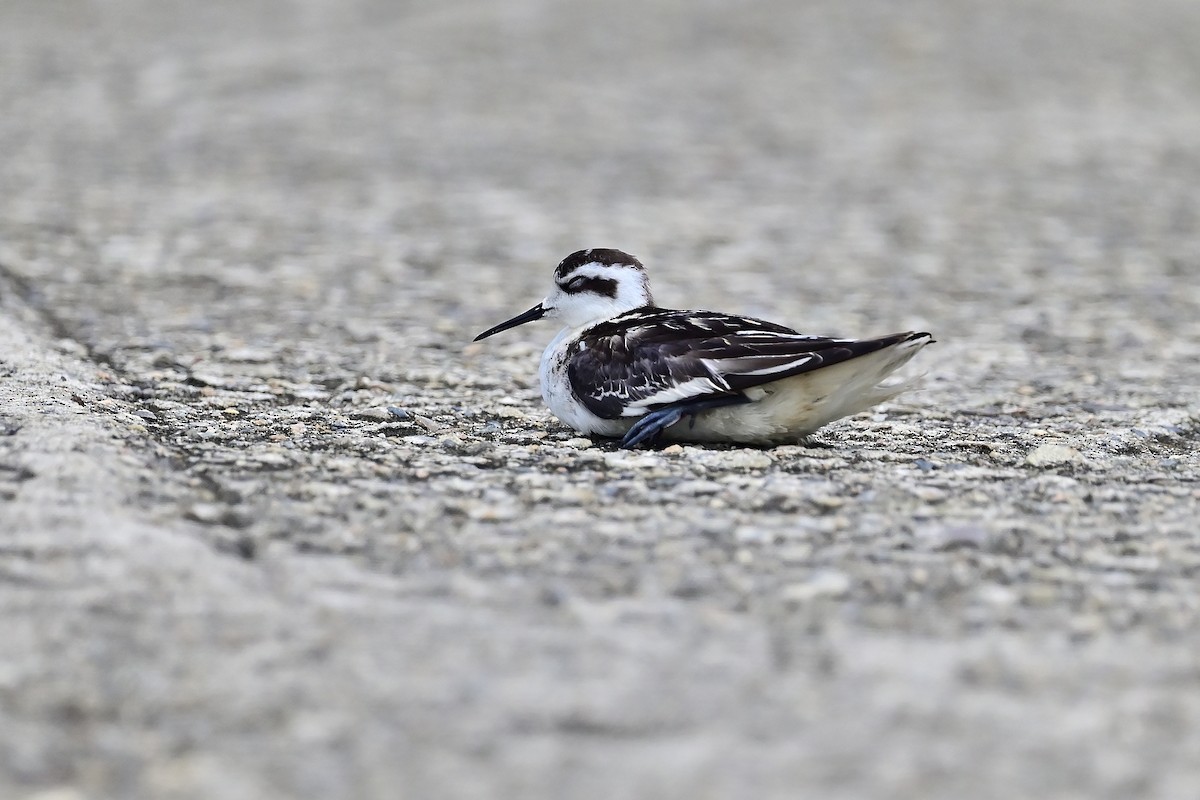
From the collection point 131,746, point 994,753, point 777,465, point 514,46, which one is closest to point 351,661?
point 131,746

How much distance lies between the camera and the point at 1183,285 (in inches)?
440

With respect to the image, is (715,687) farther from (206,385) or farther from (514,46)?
(514,46)

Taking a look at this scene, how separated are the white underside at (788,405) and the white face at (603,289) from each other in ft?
1.73

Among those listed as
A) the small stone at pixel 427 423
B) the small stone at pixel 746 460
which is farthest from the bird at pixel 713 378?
the small stone at pixel 427 423

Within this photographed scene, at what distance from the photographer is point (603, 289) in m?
6.94

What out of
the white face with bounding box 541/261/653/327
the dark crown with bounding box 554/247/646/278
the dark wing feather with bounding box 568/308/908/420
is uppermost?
the dark crown with bounding box 554/247/646/278

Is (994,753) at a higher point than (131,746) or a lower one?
lower

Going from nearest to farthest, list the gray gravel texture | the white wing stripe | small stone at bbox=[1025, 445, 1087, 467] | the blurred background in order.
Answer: the gray gravel texture → the white wing stripe → small stone at bbox=[1025, 445, 1087, 467] → the blurred background

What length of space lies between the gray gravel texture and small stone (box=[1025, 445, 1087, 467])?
0.03 m

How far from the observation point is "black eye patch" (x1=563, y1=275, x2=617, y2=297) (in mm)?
6934

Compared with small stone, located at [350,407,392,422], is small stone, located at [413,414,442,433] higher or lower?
lower

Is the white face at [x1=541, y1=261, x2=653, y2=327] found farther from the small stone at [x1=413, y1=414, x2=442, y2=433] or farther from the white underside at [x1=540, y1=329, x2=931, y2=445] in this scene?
the small stone at [x1=413, y1=414, x2=442, y2=433]

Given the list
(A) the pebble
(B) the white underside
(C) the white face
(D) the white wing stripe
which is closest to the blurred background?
(A) the pebble

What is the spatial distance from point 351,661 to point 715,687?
41.3 inches
